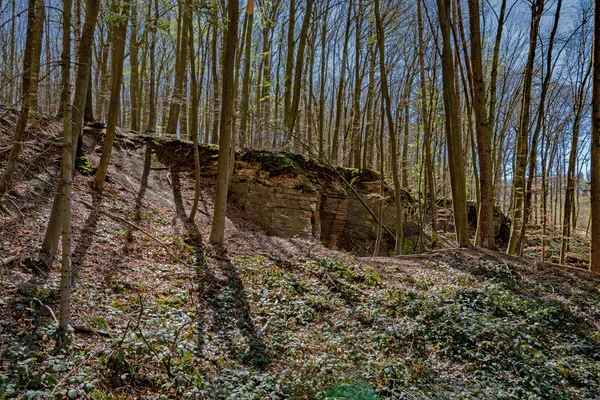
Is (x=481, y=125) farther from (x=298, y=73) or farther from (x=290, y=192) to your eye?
(x=298, y=73)

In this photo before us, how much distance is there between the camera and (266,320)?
185 inches

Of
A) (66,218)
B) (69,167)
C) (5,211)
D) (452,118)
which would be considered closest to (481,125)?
(452,118)

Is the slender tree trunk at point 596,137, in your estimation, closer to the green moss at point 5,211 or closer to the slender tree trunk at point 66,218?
the slender tree trunk at point 66,218

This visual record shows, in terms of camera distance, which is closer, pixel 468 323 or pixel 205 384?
A: pixel 205 384

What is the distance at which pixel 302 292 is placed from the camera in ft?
18.8

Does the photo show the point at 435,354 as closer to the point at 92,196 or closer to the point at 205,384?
the point at 205,384

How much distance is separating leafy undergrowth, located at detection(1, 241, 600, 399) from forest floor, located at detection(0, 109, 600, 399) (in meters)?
0.02

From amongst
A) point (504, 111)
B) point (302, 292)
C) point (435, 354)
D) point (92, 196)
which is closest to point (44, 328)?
point (302, 292)

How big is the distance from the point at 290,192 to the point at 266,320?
6.93 m

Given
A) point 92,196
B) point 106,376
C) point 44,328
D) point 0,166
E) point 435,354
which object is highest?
point 0,166

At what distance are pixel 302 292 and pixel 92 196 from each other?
497 centimetres

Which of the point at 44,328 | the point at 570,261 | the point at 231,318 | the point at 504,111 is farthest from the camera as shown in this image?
the point at 504,111

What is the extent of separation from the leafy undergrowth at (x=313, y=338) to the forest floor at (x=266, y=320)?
2 centimetres

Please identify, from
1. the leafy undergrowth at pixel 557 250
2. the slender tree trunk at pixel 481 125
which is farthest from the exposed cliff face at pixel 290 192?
the leafy undergrowth at pixel 557 250
